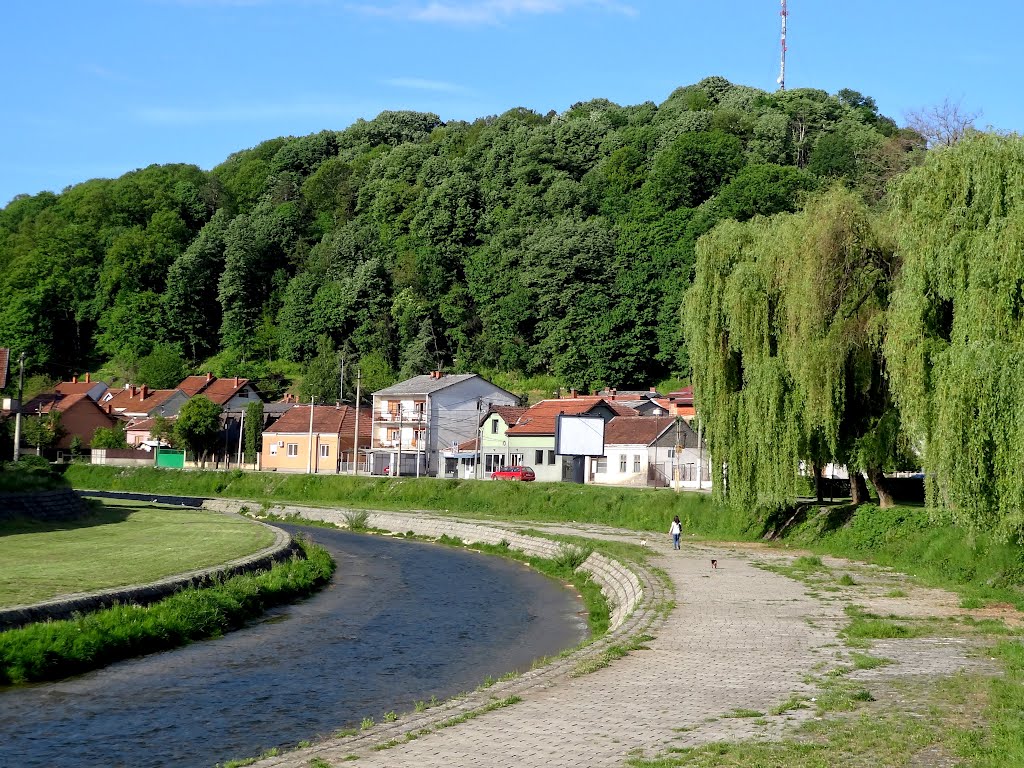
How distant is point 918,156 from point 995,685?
2203 inches

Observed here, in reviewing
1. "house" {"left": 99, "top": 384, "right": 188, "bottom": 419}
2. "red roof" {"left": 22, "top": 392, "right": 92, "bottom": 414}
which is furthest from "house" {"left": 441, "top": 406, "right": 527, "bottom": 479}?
"red roof" {"left": 22, "top": 392, "right": 92, "bottom": 414}

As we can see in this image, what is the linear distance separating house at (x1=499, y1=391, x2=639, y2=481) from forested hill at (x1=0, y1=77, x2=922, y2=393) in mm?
17565

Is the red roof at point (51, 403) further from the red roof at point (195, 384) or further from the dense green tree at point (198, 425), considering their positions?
the dense green tree at point (198, 425)

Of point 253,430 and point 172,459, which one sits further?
point 172,459

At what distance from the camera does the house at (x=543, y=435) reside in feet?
239

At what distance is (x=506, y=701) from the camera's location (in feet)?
43.7

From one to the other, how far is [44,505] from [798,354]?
27303 mm

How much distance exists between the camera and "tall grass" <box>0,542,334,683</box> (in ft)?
57.4

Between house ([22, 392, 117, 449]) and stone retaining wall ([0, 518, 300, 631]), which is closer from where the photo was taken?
stone retaining wall ([0, 518, 300, 631])

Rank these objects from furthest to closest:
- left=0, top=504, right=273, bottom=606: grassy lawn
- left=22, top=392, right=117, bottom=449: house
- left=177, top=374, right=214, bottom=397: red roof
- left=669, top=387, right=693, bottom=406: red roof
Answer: left=177, top=374, right=214, bottom=397: red roof, left=22, top=392, right=117, bottom=449: house, left=669, top=387, right=693, bottom=406: red roof, left=0, top=504, right=273, bottom=606: grassy lawn

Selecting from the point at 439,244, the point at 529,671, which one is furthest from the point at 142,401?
the point at 529,671

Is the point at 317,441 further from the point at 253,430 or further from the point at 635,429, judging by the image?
the point at 635,429

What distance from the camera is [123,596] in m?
22.1

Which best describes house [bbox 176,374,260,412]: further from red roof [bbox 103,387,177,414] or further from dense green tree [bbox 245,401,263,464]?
dense green tree [bbox 245,401,263,464]
